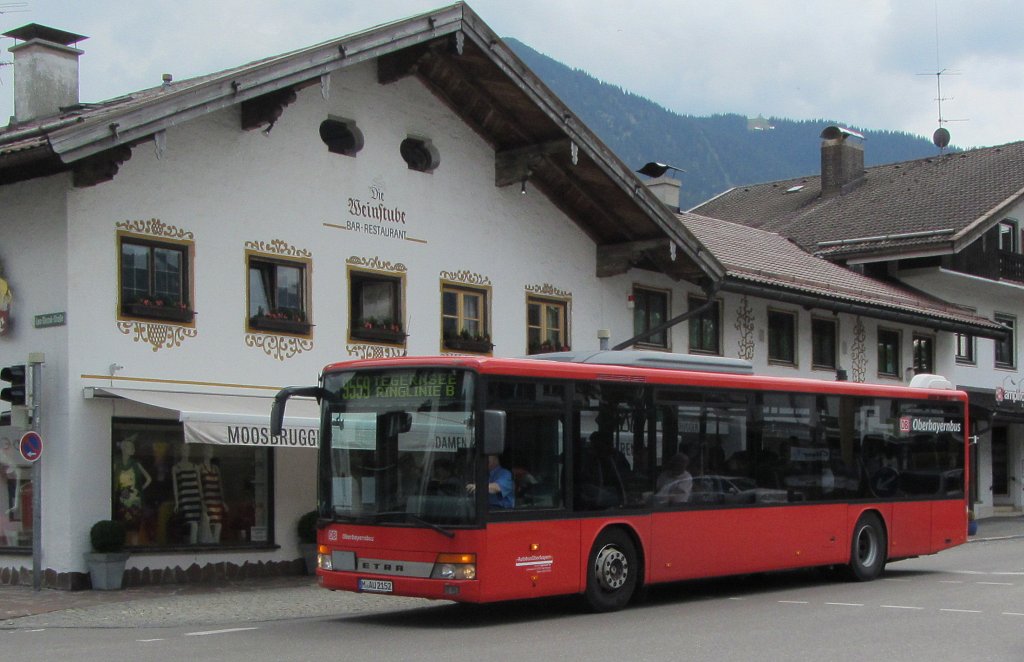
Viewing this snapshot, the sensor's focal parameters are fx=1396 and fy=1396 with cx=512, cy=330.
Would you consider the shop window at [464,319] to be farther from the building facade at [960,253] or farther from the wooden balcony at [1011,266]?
the wooden balcony at [1011,266]

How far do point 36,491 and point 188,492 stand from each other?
2.41m

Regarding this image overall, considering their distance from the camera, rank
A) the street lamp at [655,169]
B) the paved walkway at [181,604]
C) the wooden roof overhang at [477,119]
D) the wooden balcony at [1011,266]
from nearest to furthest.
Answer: the paved walkway at [181,604]
the wooden roof overhang at [477,119]
the street lamp at [655,169]
the wooden balcony at [1011,266]

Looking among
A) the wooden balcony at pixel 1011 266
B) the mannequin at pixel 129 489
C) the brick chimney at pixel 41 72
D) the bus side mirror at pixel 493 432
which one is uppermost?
the brick chimney at pixel 41 72

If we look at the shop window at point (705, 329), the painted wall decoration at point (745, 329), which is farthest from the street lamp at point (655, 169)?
the shop window at point (705, 329)

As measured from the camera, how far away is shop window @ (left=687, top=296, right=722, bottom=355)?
2864 centimetres

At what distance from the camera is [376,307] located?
22016 millimetres

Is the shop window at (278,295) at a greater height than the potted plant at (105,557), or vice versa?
the shop window at (278,295)

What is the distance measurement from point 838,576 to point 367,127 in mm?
9800

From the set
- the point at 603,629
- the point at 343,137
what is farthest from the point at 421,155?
the point at 603,629

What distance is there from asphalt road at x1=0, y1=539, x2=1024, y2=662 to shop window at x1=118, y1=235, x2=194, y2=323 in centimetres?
402

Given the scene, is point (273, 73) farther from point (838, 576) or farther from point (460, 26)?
point (838, 576)

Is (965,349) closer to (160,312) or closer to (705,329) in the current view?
(705,329)

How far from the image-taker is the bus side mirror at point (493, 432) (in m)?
13.0

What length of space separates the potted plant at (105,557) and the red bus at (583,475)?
4.48m
